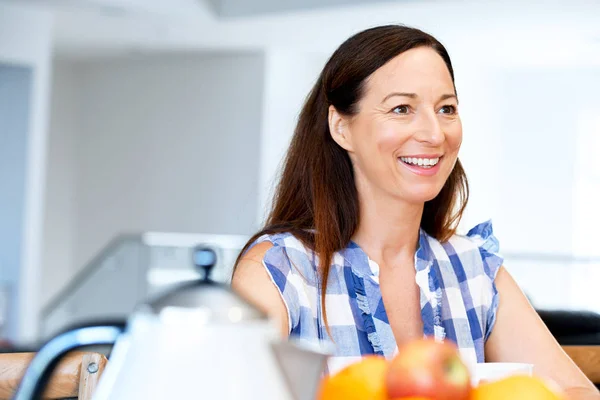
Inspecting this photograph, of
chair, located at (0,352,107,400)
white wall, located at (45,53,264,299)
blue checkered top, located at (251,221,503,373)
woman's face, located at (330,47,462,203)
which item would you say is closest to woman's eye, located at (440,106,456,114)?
woman's face, located at (330,47,462,203)

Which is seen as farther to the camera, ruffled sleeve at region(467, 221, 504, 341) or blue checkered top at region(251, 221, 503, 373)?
ruffled sleeve at region(467, 221, 504, 341)

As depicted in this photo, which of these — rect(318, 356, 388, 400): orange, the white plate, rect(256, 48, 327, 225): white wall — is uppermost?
rect(256, 48, 327, 225): white wall

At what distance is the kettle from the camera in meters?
0.60

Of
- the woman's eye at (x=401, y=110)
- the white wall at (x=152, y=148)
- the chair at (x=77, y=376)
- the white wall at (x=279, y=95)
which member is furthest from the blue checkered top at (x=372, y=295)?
the white wall at (x=279, y=95)

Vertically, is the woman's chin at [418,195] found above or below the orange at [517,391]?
above

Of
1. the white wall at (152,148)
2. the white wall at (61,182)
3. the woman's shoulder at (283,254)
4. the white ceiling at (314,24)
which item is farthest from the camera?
the white wall at (61,182)

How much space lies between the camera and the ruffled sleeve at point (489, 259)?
1.73 metres

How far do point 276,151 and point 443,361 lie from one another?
8.35 meters

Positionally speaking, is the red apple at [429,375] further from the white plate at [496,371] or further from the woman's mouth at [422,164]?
the woman's mouth at [422,164]

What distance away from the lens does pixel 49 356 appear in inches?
25.4

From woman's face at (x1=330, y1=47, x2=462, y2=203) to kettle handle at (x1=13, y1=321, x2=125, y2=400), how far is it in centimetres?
103

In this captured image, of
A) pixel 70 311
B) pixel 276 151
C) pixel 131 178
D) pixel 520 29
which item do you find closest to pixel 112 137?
pixel 131 178

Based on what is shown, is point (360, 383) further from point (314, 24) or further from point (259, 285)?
point (314, 24)

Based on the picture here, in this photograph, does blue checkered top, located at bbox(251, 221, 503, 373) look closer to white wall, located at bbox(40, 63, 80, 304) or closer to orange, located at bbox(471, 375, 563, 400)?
orange, located at bbox(471, 375, 563, 400)
